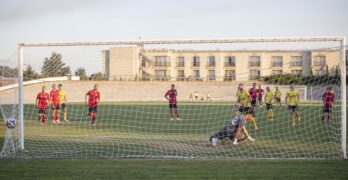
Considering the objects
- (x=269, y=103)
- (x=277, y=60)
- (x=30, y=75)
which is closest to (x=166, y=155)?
(x=30, y=75)

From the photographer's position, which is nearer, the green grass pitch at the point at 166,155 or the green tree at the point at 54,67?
the green grass pitch at the point at 166,155

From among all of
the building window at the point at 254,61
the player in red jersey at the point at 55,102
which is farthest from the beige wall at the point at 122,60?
the building window at the point at 254,61

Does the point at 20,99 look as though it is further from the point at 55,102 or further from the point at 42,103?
the point at 55,102

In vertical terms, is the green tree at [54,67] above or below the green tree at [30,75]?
above

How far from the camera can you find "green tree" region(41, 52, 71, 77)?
1130 cm

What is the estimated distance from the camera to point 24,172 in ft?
23.4

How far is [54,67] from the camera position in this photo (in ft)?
39.0

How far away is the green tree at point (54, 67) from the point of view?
11297 millimetres

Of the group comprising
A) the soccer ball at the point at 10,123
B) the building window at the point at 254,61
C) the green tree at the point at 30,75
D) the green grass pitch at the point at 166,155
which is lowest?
the green grass pitch at the point at 166,155

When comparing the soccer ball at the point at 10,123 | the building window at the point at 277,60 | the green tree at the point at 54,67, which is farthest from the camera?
the building window at the point at 277,60

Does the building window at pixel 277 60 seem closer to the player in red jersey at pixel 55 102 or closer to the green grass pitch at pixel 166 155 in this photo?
the green grass pitch at pixel 166 155

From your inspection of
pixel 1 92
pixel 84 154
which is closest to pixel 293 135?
pixel 84 154

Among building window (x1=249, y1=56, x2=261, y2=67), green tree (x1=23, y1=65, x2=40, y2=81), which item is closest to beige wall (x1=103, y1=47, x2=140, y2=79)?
green tree (x1=23, y1=65, x2=40, y2=81)

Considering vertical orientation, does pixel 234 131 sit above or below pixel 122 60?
below
